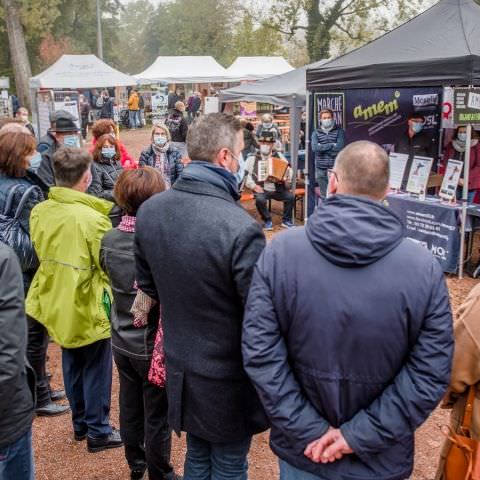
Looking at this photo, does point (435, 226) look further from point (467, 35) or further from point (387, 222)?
point (387, 222)

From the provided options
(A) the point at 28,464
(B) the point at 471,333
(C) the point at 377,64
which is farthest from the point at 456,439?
(C) the point at 377,64

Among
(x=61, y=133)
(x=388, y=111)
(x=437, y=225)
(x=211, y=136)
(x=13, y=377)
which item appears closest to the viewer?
(x=13, y=377)

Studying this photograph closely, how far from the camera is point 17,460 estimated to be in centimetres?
→ 222

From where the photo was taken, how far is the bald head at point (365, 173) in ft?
6.15

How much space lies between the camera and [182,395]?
227 centimetres

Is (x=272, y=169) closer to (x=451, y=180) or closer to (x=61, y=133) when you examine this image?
(x=451, y=180)

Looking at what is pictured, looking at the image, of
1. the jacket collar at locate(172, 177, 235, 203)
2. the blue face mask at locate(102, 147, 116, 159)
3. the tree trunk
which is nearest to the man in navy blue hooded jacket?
the jacket collar at locate(172, 177, 235, 203)

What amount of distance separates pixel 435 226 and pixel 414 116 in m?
2.42

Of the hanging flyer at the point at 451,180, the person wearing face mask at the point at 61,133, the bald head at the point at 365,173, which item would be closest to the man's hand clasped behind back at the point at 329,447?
the bald head at the point at 365,173

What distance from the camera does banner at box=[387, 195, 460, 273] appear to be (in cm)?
672

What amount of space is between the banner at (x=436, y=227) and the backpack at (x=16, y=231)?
4.49 meters

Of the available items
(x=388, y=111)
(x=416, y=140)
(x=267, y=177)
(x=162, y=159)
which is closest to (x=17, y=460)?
(x=162, y=159)

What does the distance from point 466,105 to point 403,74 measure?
823 mm

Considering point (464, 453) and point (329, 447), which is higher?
point (329, 447)
